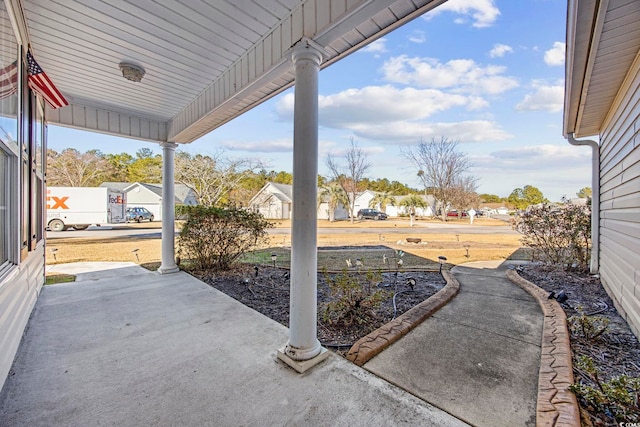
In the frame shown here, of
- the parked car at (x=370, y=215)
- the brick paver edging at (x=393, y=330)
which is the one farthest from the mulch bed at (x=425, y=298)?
the parked car at (x=370, y=215)

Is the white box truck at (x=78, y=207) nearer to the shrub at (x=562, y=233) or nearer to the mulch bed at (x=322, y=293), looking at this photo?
the mulch bed at (x=322, y=293)

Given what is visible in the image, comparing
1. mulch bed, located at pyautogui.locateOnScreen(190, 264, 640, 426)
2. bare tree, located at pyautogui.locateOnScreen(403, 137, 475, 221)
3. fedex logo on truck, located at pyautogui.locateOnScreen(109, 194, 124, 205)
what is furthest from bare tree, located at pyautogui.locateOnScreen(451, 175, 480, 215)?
fedex logo on truck, located at pyautogui.locateOnScreen(109, 194, 124, 205)

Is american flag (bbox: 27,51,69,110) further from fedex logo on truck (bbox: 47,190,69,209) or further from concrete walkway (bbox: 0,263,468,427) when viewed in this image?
fedex logo on truck (bbox: 47,190,69,209)

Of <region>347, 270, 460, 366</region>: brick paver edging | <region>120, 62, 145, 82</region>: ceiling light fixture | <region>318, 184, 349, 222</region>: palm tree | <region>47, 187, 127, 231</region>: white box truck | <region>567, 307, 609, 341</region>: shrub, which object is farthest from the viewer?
<region>318, 184, 349, 222</region>: palm tree

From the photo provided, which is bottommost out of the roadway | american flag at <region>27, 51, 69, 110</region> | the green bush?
the roadway

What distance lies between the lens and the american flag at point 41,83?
2.72 metres

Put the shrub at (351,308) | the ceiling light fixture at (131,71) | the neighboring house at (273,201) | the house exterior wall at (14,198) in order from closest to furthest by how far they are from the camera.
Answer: the house exterior wall at (14,198)
the shrub at (351,308)
the ceiling light fixture at (131,71)
the neighboring house at (273,201)

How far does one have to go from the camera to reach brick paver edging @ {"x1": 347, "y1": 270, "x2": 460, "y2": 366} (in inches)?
88.1

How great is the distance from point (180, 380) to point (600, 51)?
465cm

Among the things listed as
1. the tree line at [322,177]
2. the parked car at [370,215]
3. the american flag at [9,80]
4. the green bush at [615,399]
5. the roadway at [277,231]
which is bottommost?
the roadway at [277,231]

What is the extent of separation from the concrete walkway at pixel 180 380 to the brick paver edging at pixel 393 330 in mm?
145

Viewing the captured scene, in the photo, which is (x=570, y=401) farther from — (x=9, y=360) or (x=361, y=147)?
(x=361, y=147)

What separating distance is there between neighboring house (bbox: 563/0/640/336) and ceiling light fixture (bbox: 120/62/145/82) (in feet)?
13.4

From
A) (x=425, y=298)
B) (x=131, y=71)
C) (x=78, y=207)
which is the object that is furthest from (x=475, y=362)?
(x=78, y=207)
